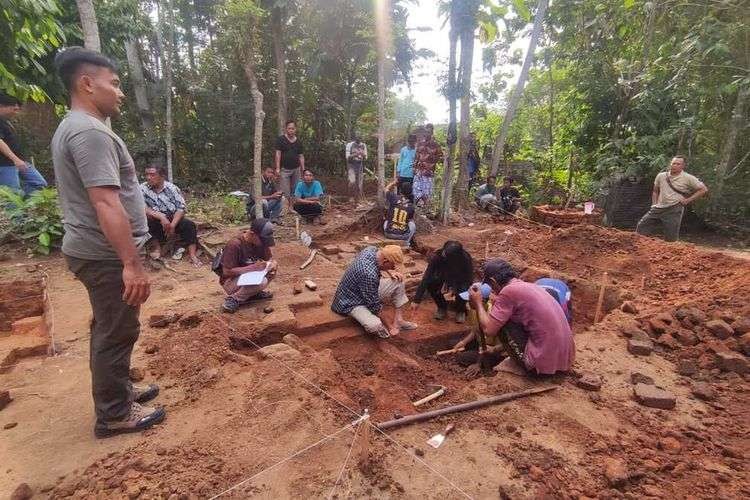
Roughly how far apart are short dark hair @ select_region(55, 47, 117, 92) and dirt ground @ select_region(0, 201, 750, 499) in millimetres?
1926

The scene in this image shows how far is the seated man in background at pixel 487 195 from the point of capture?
1041 cm

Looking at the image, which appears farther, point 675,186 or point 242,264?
point 675,186

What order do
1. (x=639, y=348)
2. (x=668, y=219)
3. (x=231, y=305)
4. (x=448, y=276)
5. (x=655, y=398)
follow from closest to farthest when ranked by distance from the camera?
(x=655, y=398) < (x=639, y=348) < (x=231, y=305) < (x=448, y=276) < (x=668, y=219)

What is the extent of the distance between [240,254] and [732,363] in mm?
4731

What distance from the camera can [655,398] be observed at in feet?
9.52

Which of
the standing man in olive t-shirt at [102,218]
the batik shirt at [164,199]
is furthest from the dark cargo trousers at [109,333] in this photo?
the batik shirt at [164,199]

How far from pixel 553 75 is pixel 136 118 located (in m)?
13.7

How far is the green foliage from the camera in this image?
5121 mm

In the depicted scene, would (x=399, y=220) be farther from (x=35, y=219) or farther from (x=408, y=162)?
(x=35, y=219)

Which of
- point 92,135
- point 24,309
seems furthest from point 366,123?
point 92,135

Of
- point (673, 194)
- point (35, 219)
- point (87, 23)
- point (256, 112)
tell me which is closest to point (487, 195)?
point (673, 194)

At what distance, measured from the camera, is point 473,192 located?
11836 mm

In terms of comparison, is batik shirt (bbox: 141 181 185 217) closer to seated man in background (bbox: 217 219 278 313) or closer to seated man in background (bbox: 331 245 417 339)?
seated man in background (bbox: 217 219 278 313)

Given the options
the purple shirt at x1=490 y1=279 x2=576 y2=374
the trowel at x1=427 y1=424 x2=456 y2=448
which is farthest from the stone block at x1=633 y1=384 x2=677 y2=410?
the trowel at x1=427 y1=424 x2=456 y2=448
